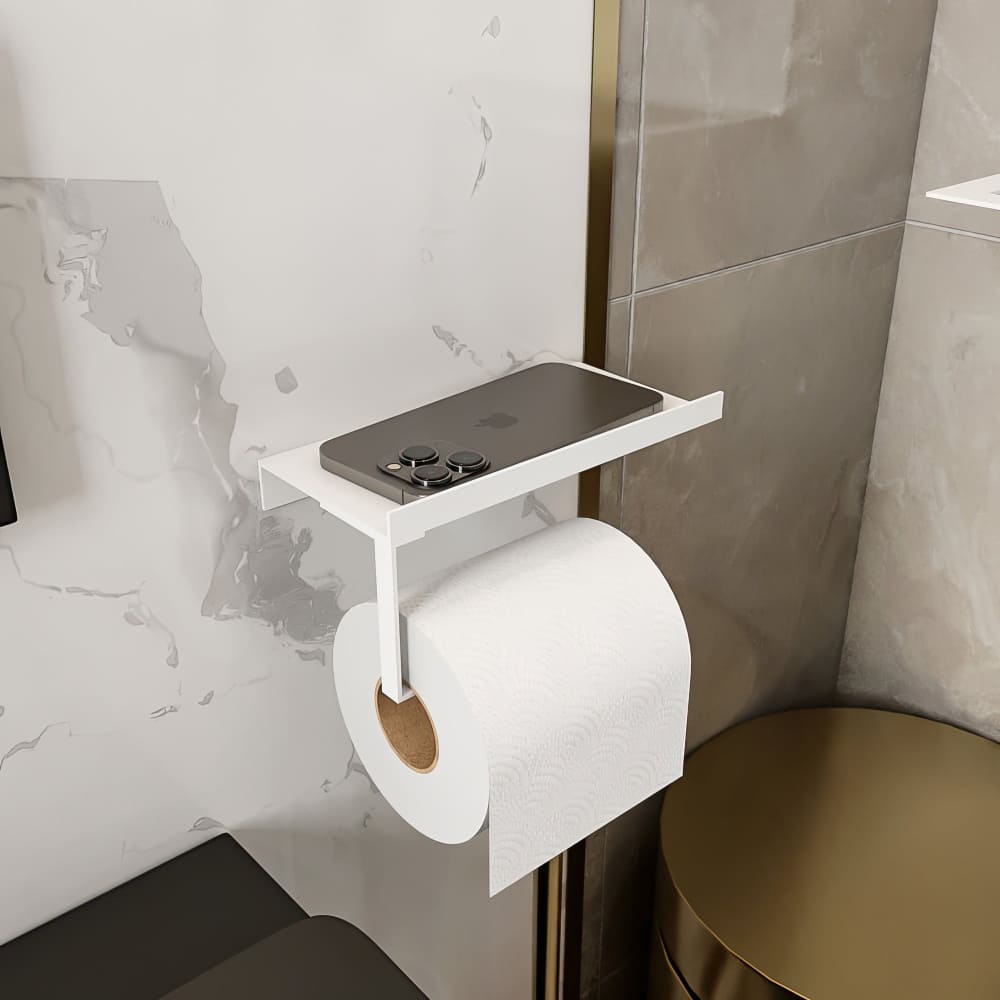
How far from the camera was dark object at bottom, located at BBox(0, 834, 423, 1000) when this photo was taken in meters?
0.61

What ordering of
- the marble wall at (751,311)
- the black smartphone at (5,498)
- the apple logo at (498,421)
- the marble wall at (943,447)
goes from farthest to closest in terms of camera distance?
the marble wall at (943,447)
the marble wall at (751,311)
the apple logo at (498,421)
the black smartphone at (5,498)

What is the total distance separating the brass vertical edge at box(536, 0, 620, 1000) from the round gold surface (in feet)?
0.29

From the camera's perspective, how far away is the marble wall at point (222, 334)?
54cm

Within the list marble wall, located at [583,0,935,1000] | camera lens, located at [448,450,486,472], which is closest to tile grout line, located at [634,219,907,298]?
marble wall, located at [583,0,935,1000]

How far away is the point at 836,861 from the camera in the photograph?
3.11 feet

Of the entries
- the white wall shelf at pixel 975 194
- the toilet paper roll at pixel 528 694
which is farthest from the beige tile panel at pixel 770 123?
the toilet paper roll at pixel 528 694

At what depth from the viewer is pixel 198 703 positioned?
68 cm

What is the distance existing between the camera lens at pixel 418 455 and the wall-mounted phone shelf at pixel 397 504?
2 cm

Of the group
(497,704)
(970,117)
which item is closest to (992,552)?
(970,117)

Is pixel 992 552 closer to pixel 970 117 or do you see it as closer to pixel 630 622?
pixel 970 117

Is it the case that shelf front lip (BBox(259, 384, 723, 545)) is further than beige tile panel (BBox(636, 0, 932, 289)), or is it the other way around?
beige tile panel (BBox(636, 0, 932, 289))

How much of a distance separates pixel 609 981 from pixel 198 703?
623mm

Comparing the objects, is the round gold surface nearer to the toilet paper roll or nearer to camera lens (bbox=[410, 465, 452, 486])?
the toilet paper roll

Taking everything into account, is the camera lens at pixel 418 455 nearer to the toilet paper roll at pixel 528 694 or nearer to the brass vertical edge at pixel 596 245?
the toilet paper roll at pixel 528 694
